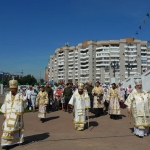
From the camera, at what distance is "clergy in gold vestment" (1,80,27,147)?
5.54m

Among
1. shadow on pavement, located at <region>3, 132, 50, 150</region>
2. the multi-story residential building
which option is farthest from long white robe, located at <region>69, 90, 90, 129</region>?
the multi-story residential building

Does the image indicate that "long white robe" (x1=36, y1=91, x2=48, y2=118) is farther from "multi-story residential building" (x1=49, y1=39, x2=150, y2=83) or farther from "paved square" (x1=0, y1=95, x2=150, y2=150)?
"multi-story residential building" (x1=49, y1=39, x2=150, y2=83)

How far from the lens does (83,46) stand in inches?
3939

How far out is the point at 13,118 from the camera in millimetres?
5660

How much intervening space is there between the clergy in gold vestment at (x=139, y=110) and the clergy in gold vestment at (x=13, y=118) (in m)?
3.80

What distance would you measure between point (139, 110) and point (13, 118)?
4210mm

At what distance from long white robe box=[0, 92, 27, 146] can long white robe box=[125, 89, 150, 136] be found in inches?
151

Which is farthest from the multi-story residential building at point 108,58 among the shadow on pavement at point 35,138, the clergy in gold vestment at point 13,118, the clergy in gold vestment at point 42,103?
the clergy in gold vestment at point 13,118

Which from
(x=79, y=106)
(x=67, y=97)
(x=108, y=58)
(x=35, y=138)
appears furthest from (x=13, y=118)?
(x=108, y=58)

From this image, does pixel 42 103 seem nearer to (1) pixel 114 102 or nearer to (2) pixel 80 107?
(2) pixel 80 107

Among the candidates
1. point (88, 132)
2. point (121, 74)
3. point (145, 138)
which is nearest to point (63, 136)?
point (88, 132)

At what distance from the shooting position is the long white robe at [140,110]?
6.78m

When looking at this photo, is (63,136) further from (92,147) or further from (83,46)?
(83,46)

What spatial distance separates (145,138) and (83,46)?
94.9 metres
